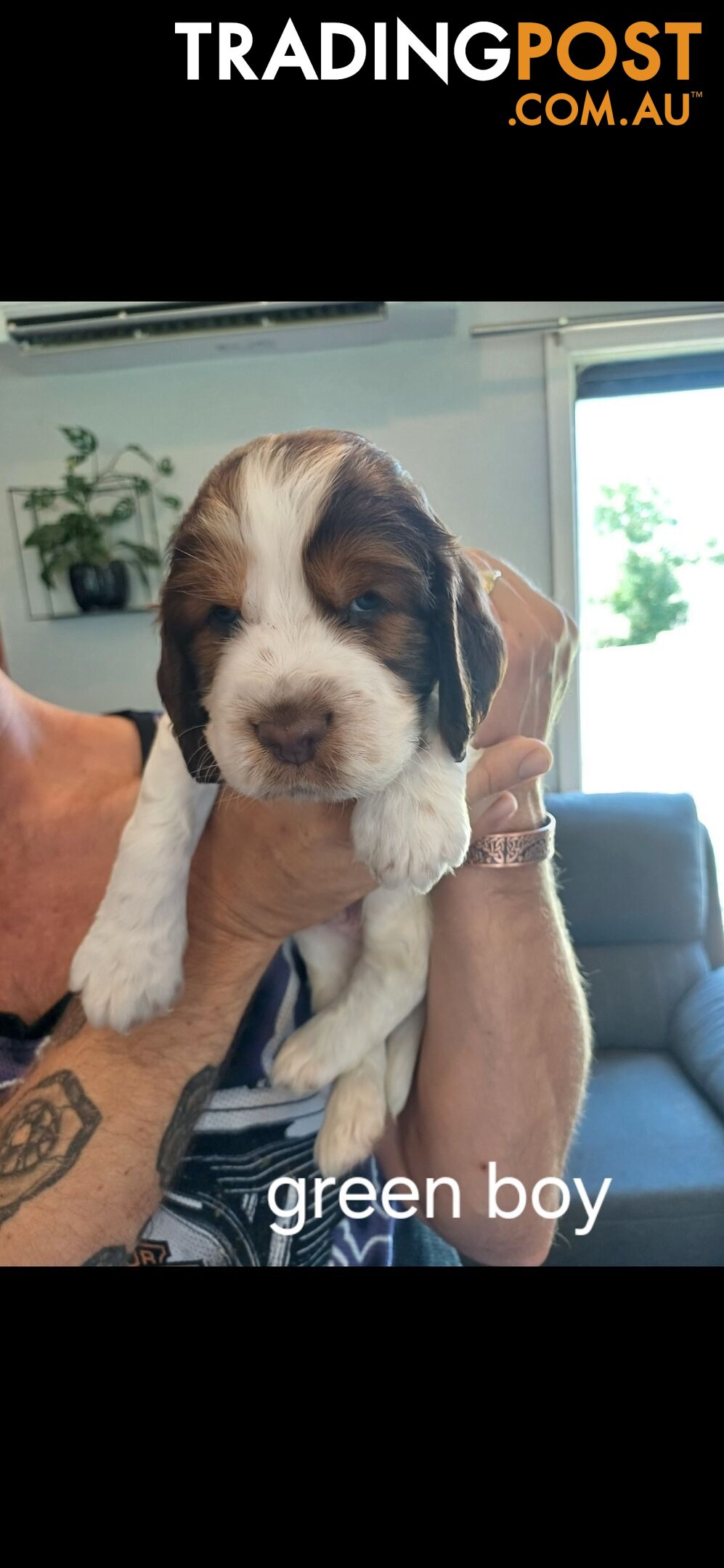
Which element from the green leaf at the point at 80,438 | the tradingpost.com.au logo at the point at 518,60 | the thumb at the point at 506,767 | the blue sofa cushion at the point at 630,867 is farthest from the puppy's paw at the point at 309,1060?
the tradingpost.com.au logo at the point at 518,60

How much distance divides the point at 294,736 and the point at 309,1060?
0.37m

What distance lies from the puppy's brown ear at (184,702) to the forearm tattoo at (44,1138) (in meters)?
0.28

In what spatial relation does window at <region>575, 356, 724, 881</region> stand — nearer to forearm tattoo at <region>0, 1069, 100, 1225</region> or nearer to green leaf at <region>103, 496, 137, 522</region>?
green leaf at <region>103, 496, 137, 522</region>

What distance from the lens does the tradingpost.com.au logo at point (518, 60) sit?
1.92 feet

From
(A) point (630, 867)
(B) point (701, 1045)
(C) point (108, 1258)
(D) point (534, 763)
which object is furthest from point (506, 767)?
(B) point (701, 1045)

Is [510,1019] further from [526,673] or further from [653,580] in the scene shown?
[653,580]

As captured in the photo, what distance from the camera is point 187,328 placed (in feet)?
2.52

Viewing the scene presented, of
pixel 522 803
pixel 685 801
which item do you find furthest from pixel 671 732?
pixel 522 803

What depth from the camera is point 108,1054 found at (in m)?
0.62

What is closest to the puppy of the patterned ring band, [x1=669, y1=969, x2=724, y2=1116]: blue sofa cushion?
the patterned ring band

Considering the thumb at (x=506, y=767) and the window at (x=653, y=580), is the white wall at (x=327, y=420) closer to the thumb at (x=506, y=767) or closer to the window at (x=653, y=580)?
the window at (x=653, y=580)
